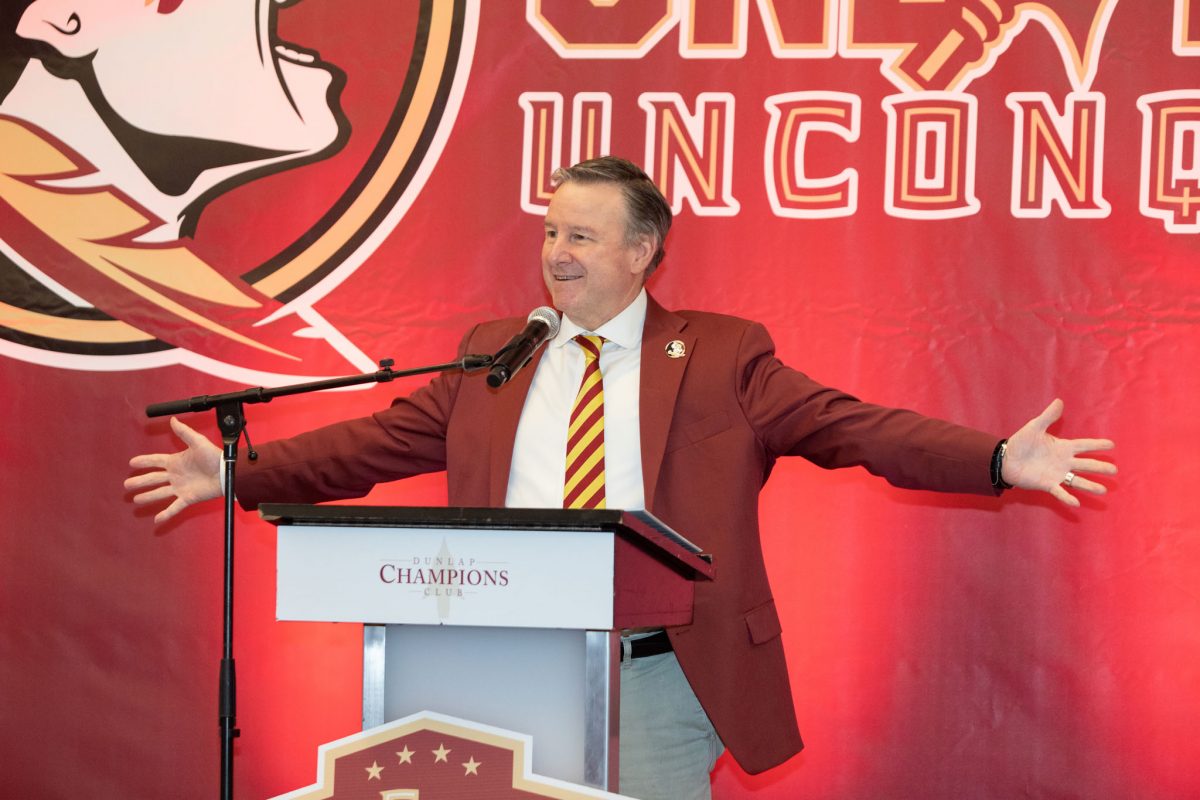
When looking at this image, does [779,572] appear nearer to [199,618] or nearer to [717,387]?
[717,387]

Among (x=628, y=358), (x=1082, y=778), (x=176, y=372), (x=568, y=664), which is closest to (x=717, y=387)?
(x=628, y=358)

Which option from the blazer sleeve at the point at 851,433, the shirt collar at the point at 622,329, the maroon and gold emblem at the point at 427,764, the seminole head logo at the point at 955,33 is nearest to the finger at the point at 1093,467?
the blazer sleeve at the point at 851,433

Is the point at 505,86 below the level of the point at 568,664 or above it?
above

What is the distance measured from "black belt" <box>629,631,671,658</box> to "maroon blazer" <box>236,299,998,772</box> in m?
0.02

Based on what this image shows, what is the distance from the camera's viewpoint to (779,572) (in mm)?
3551

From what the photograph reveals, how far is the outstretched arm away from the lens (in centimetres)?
231

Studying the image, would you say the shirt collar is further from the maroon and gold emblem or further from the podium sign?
the maroon and gold emblem

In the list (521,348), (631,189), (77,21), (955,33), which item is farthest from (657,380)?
(77,21)

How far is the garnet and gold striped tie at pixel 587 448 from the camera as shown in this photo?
99.9 inches

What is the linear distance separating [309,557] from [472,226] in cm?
198

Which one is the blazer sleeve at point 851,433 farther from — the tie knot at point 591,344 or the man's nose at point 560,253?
the man's nose at point 560,253

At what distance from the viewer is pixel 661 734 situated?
2.41m

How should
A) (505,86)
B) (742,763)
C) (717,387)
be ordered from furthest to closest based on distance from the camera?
(505,86) → (717,387) → (742,763)

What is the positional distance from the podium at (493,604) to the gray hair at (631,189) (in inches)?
42.0
